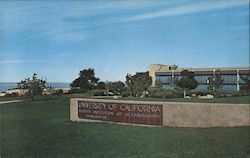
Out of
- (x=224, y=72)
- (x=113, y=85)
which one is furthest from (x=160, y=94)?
(x=113, y=85)

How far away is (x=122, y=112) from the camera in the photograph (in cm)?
625

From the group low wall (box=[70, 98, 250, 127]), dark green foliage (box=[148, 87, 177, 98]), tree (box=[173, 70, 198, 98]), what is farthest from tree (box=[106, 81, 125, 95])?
tree (box=[173, 70, 198, 98])

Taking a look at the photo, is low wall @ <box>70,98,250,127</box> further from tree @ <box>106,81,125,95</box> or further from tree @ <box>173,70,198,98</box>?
tree @ <box>173,70,198,98</box>

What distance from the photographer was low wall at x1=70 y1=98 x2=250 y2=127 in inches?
220

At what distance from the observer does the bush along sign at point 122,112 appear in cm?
588

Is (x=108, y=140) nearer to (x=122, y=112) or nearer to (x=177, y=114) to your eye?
(x=177, y=114)

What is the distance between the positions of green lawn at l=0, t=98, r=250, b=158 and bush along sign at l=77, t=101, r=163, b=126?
12.3 inches

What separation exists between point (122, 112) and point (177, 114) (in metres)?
0.99

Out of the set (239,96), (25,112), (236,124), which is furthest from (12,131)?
(239,96)

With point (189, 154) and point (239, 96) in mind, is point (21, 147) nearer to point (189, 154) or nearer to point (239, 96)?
point (189, 154)

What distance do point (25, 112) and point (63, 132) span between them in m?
0.57

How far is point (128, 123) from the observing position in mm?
6137

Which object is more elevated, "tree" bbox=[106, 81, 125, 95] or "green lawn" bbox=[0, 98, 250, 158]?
"tree" bbox=[106, 81, 125, 95]

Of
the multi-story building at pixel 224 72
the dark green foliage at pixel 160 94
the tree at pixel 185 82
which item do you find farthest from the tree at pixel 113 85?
the tree at pixel 185 82
